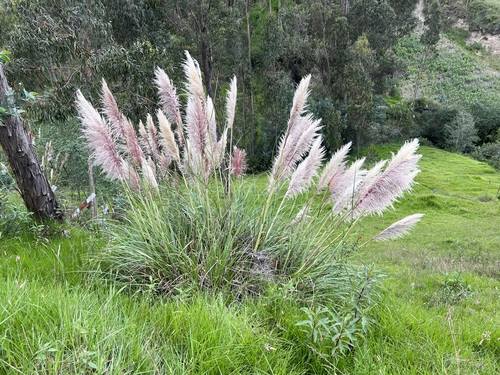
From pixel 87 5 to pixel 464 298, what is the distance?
323 inches

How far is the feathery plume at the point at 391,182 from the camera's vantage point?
1905 mm

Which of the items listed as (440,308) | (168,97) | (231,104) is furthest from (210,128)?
(440,308)

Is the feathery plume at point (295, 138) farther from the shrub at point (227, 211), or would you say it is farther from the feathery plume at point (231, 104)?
the feathery plume at point (231, 104)

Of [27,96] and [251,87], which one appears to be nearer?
[27,96]

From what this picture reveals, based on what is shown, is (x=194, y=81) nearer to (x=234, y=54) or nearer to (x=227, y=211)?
(x=227, y=211)

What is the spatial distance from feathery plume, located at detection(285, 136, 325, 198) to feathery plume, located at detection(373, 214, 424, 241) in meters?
0.53

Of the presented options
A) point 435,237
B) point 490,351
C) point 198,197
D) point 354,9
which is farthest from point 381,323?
point 354,9

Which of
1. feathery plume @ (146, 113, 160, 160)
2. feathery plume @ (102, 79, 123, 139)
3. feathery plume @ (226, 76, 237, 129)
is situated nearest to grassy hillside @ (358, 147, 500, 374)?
feathery plume @ (226, 76, 237, 129)

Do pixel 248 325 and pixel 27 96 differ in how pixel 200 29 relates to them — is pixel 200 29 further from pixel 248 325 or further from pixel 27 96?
pixel 248 325

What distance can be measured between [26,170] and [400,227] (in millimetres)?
2647

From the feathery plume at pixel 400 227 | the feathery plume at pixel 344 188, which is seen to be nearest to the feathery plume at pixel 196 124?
the feathery plume at pixel 344 188

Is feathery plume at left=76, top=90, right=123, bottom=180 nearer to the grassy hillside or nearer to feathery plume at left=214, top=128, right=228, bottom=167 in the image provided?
feathery plume at left=214, top=128, right=228, bottom=167

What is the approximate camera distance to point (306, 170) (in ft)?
7.15

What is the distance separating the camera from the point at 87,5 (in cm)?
730
